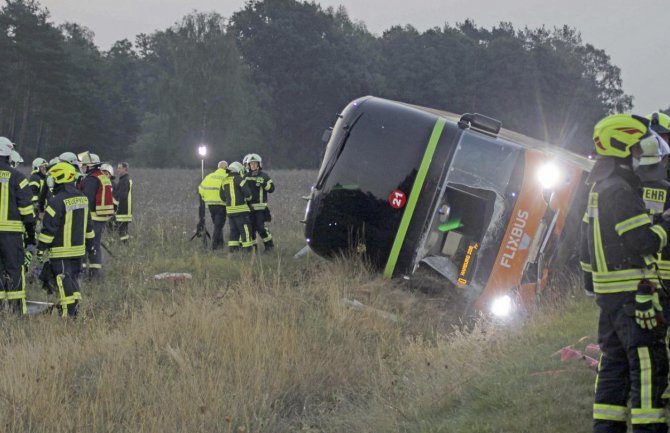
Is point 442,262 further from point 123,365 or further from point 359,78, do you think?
point 359,78

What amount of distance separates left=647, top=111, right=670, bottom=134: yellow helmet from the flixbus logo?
2.21 m

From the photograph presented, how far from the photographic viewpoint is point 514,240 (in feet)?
25.6

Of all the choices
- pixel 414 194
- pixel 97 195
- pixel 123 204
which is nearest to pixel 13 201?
pixel 97 195

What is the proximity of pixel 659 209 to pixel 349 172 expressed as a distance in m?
→ 3.87

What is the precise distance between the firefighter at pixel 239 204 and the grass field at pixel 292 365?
309 cm

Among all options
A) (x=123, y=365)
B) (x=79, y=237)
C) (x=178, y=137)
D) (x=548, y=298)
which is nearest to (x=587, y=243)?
(x=548, y=298)

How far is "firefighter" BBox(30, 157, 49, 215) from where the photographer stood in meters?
11.3

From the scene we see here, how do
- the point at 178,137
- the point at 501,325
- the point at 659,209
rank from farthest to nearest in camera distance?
1. the point at 178,137
2. the point at 501,325
3. the point at 659,209

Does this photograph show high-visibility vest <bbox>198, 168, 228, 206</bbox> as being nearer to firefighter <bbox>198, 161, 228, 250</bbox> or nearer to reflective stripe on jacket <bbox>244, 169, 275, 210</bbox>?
firefighter <bbox>198, 161, 228, 250</bbox>

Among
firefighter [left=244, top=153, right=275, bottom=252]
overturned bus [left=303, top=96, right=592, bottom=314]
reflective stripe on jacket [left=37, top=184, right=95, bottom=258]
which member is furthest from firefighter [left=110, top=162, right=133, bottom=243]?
overturned bus [left=303, top=96, right=592, bottom=314]

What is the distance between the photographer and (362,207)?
829cm

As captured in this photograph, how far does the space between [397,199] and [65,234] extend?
3.50 m

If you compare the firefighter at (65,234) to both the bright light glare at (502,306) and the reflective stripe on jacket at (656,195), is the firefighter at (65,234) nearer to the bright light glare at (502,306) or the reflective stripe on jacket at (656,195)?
the bright light glare at (502,306)

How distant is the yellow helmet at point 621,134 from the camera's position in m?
4.23
